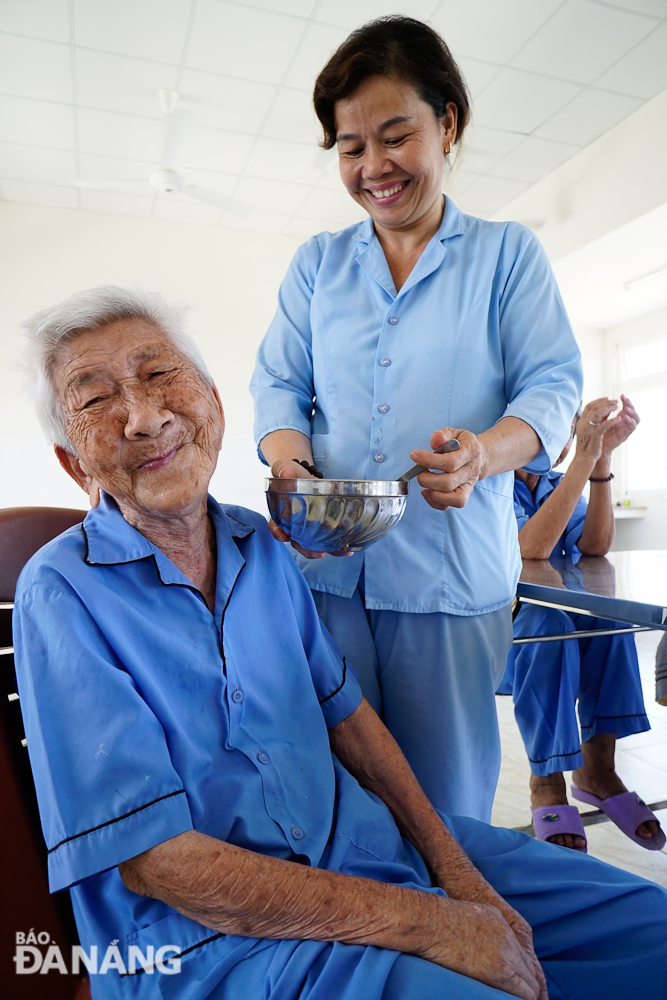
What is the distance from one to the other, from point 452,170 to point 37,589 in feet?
3.77

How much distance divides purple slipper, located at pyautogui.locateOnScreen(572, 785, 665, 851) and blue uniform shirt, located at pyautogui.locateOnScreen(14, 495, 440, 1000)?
1.41 meters

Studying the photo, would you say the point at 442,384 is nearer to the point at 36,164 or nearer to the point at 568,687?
the point at 568,687

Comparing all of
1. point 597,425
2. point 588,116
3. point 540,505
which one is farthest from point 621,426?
point 588,116

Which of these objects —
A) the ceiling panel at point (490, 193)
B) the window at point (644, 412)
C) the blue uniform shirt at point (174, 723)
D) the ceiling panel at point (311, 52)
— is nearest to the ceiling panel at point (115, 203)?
the ceiling panel at point (311, 52)

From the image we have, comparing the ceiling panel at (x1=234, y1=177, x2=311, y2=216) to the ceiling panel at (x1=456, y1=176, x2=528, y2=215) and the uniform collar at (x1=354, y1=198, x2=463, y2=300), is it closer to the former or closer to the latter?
the ceiling panel at (x1=456, y1=176, x2=528, y2=215)

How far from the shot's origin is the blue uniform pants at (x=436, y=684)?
118 cm

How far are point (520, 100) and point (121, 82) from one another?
2.40 metres

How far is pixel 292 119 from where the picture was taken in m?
4.20

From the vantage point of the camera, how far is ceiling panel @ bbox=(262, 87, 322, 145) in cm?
400

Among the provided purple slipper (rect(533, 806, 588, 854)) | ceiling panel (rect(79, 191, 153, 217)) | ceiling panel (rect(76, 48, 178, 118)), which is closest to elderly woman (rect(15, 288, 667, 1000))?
purple slipper (rect(533, 806, 588, 854))

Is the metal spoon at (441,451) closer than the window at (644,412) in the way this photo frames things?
Yes

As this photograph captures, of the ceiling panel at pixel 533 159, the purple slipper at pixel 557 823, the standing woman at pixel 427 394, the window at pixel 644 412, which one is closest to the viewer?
the standing woman at pixel 427 394

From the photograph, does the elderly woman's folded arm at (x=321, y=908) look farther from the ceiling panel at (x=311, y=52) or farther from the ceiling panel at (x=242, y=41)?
the ceiling panel at (x=311, y=52)

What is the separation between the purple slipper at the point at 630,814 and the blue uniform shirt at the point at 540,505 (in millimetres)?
805
